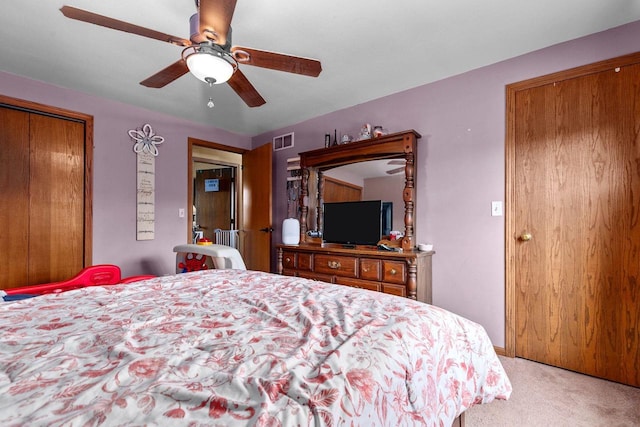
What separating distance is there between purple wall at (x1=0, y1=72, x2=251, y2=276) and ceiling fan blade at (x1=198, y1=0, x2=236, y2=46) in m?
2.43

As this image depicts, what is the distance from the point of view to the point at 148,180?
347cm

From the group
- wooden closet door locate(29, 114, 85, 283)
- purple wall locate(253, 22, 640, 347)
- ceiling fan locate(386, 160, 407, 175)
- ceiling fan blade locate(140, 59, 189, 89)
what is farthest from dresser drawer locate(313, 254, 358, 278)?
wooden closet door locate(29, 114, 85, 283)

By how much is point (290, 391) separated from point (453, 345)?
0.68 meters

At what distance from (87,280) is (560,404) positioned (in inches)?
130

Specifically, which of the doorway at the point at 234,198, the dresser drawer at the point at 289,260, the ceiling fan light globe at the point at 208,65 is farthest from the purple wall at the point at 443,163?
the ceiling fan light globe at the point at 208,65

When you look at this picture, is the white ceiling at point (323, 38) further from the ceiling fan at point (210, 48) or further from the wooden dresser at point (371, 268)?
the wooden dresser at point (371, 268)

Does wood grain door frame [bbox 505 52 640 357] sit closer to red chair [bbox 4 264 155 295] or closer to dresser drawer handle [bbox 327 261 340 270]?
dresser drawer handle [bbox 327 261 340 270]

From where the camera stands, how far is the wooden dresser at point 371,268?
247 centimetres

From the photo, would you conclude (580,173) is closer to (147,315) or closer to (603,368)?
(603,368)

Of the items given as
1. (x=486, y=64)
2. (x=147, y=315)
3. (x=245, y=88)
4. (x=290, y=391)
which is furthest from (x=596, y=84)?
(x=147, y=315)

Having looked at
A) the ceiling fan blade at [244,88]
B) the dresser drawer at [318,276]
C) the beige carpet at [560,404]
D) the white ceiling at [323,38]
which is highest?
the white ceiling at [323,38]

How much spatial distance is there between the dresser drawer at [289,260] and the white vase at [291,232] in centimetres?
20

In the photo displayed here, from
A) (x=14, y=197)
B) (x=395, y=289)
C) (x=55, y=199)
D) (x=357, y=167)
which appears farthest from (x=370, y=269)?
(x=14, y=197)

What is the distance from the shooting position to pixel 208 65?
1.58m
